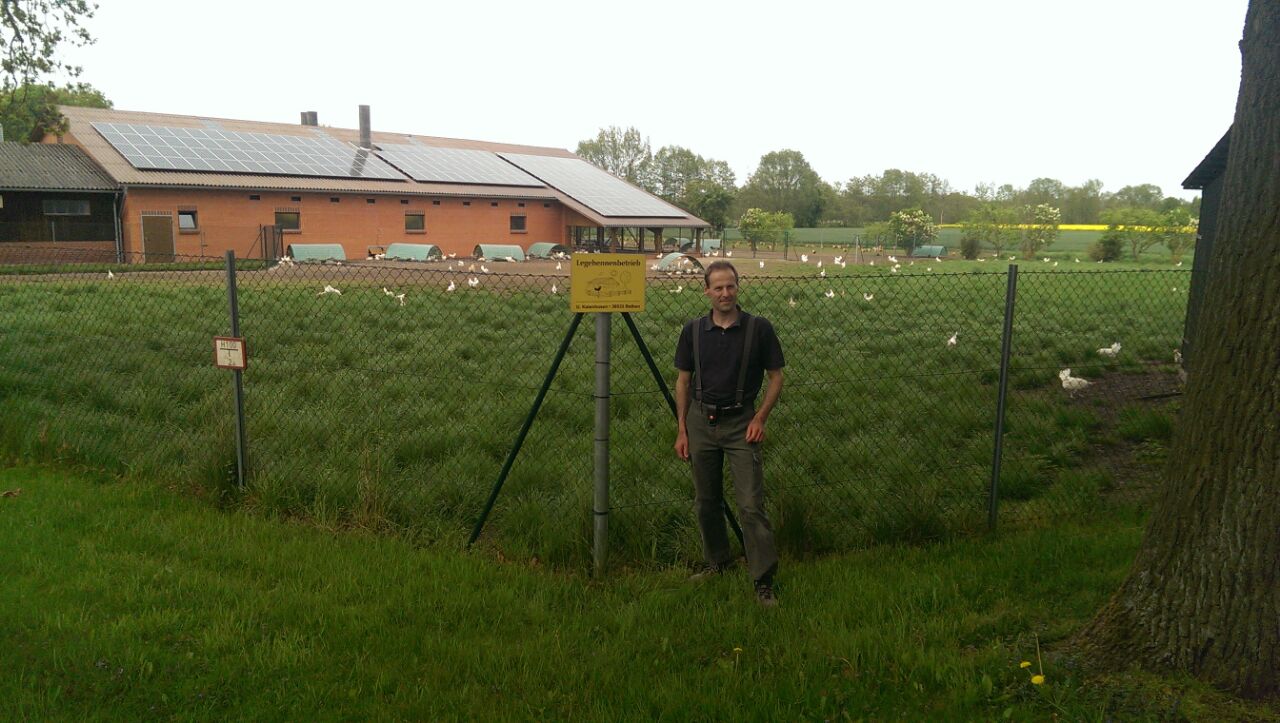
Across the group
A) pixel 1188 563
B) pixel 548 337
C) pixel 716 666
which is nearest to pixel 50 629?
pixel 716 666

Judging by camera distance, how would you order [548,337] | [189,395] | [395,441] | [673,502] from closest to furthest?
[673,502] → [395,441] → [189,395] → [548,337]

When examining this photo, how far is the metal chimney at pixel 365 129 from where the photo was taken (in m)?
42.6

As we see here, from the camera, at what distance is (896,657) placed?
3727 millimetres

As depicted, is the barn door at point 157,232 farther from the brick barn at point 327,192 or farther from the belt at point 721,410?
the belt at point 721,410

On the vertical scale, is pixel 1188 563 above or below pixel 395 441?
above

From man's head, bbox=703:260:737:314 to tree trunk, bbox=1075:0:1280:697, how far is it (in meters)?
1.93

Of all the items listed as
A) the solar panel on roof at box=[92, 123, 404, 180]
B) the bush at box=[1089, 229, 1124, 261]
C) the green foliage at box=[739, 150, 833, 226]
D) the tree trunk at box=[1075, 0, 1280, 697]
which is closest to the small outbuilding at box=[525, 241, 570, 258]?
the solar panel on roof at box=[92, 123, 404, 180]

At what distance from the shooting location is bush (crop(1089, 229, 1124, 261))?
47.1 meters

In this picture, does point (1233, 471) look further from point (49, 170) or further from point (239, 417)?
point (49, 170)

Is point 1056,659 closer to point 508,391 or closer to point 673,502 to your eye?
point 673,502

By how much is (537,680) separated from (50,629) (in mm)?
2182

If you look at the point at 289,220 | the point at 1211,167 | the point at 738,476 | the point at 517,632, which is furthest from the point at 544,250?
the point at 517,632

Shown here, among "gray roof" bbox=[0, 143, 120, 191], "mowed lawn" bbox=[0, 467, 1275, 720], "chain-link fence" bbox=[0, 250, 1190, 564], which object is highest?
"gray roof" bbox=[0, 143, 120, 191]

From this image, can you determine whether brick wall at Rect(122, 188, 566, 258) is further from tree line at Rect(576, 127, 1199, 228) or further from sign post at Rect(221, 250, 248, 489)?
tree line at Rect(576, 127, 1199, 228)
